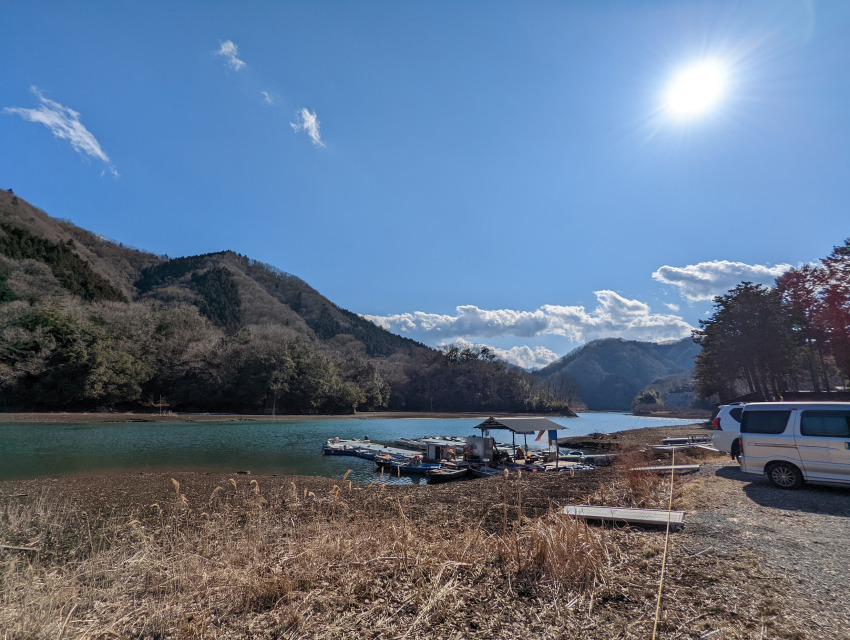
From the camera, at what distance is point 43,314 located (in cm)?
4797

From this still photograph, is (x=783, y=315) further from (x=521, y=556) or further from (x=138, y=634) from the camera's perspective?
(x=138, y=634)

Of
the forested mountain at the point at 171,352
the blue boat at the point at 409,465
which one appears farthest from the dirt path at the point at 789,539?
the forested mountain at the point at 171,352

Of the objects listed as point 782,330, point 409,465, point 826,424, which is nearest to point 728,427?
point 826,424

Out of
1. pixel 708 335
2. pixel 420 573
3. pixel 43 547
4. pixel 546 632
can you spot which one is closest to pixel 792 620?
pixel 546 632

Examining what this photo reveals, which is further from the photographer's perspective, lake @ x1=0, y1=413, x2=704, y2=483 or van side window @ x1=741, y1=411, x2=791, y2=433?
lake @ x1=0, y1=413, x2=704, y2=483

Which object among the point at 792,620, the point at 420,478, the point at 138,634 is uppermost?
the point at 792,620

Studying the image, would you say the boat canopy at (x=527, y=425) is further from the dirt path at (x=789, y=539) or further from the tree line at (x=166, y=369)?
the tree line at (x=166, y=369)

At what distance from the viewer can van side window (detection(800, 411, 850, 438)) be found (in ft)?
Result: 27.2

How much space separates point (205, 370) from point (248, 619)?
6750 cm

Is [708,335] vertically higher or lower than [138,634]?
higher

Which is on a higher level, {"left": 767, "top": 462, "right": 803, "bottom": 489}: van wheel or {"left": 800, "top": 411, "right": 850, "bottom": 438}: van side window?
{"left": 800, "top": 411, "right": 850, "bottom": 438}: van side window

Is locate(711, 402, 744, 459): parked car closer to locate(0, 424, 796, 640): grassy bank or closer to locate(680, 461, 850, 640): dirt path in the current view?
locate(680, 461, 850, 640): dirt path

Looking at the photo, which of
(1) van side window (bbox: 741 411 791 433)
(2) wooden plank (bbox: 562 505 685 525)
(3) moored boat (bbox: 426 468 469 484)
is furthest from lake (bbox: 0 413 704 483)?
(2) wooden plank (bbox: 562 505 685 525)

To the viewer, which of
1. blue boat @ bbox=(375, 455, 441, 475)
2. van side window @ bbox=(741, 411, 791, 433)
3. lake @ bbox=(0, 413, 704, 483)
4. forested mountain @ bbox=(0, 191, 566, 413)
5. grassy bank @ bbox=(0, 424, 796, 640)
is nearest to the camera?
grassy bank @ bbox=(0, 424, 796, 640)
